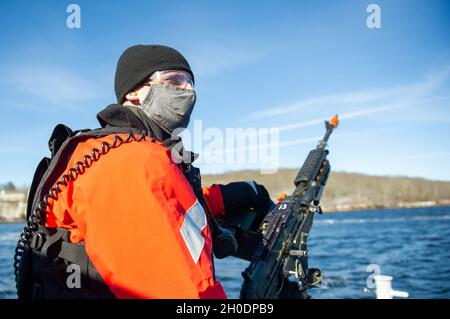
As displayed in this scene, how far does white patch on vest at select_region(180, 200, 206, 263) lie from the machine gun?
4.29 feet

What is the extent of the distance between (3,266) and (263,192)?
29.0m

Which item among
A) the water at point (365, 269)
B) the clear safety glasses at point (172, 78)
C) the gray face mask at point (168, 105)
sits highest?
the clear safety glasses at point (172, 78)

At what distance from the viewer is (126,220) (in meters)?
1.63

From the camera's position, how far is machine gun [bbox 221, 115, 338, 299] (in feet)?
10.5

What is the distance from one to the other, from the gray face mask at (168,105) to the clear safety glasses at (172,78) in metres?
0.07

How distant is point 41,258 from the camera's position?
79.9 inches

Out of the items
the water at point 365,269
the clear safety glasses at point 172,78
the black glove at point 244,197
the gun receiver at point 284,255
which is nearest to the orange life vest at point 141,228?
the clear safety glasses at point 172,78

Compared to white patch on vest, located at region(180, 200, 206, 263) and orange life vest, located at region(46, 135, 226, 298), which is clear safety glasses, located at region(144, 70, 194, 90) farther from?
white patch on vest, located at region(180, 200, 206, 263)

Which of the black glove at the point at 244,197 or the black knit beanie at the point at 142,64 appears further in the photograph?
the black glove at the point at 244,197

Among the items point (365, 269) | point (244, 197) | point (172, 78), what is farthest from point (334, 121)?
point (365, 269)

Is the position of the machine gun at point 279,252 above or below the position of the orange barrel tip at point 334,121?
below

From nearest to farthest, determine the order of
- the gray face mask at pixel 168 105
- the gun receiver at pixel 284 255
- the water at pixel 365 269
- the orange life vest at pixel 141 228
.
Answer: the orange life vest at pixel 141 228 → the gray face mask at pixel 168 105 → the gun receiver at pixel 284 255 → the water at pixel 365 269

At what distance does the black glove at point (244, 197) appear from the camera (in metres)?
3.88

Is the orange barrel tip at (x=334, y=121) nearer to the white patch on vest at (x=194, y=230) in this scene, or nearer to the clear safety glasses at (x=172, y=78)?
the clear safety glasses at (x=172, y=78)
